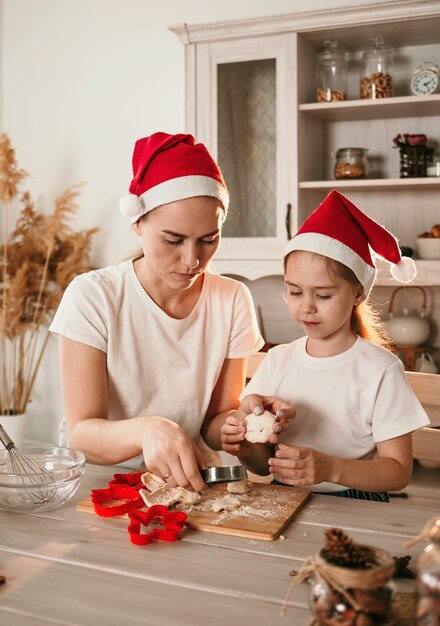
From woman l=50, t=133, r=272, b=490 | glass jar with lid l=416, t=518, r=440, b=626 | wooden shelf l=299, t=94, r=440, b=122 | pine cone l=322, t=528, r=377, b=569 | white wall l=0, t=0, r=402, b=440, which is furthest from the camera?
white wall l=0, t=0, r=402, b=440

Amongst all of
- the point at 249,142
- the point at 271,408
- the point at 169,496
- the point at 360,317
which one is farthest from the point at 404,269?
the point at 249,142

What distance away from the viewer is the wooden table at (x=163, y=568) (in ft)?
2.96

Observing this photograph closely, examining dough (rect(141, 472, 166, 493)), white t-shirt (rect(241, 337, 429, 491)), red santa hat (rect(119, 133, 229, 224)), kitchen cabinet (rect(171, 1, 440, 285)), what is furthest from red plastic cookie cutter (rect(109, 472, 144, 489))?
kitchen cabinet (rect(171, 1, 440, 285))

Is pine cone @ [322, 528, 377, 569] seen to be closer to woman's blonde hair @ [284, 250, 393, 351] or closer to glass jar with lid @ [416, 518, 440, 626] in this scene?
glass jar with lid @ [416, 518, 440, 626]

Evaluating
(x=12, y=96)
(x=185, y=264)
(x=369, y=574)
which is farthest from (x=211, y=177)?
(x=12, y=96)

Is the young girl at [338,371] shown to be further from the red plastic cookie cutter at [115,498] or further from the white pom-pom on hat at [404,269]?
the red plastic cookie cutter at [115,498]

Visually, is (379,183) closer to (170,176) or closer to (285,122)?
(285,122)

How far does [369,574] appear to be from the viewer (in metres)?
0.75

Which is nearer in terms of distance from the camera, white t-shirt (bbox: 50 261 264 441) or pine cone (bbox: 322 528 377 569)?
pine cone (bbox: 322 528 377 569)

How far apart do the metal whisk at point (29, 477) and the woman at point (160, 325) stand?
0.54 ft

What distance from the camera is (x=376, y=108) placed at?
9.90 ft

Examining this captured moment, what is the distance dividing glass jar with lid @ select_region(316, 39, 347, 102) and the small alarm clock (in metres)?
0.30

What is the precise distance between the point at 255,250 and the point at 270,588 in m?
2.24

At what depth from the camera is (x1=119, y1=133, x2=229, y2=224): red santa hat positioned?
1.59 m
